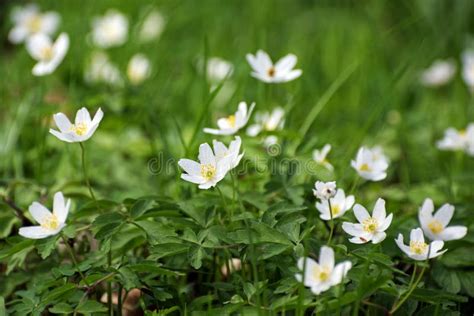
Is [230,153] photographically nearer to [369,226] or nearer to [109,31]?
[369,226]

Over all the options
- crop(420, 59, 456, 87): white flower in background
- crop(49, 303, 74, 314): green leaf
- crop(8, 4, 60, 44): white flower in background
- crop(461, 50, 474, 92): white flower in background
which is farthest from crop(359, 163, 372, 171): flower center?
crop(8, 4, 60, 44): white flower in background

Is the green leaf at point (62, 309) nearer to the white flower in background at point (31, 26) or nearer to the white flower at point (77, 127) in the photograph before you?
the white flower at point (77, 127)

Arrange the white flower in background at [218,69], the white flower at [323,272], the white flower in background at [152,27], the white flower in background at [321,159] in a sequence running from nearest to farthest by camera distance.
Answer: the white flower at [323,272]
the white flower in background at [321,159]
the white flower in background at [218,69]
the white flower in background at [152,27]

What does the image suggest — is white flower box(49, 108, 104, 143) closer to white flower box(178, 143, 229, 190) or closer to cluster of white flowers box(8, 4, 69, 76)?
white flower box(178, 143, 229, 190)

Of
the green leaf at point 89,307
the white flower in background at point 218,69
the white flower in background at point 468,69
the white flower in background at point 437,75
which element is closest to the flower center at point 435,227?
the green leaf at point 89,307

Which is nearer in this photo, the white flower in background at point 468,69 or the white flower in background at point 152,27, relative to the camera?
the white flower in background at point 468,69
